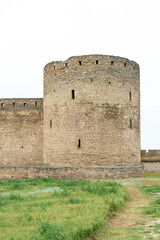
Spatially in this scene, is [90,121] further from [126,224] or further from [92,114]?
[126,224]

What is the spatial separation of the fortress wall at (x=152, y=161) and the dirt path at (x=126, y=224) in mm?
13352

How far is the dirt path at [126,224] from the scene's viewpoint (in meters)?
6.36

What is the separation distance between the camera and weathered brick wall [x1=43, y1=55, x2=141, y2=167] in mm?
18766

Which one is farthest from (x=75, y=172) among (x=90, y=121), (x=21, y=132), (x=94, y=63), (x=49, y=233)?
(x=49, y=233)

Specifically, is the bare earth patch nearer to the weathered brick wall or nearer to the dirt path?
the dirt path

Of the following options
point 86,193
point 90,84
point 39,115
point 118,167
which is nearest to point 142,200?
point 86,193

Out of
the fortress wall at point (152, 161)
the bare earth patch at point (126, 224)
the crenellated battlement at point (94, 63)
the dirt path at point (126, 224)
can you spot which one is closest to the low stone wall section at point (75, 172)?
the fortress wall at point (152, 161)

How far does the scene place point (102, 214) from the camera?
760 centimetres

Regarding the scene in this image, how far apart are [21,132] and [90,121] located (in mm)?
6823

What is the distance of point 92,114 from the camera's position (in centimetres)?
1891

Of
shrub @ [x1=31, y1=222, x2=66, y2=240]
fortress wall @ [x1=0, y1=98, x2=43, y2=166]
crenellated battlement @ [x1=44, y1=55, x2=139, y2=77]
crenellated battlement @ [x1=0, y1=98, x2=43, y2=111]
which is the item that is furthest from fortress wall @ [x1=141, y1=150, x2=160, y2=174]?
shrub @ [x1=31, y1=222, x2=66, y2=240]

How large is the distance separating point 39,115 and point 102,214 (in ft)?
54.0

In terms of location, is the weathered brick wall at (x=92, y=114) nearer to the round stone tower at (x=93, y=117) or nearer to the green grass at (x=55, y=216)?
the round stone tower at (x=93, y=117)

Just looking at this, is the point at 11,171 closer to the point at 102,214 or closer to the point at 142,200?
the point at 142,200
